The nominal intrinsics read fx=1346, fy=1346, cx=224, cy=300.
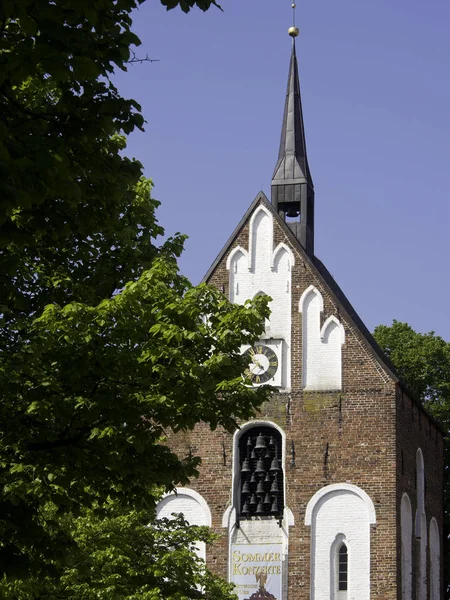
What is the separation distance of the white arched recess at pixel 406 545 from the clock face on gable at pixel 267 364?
428 centimetres

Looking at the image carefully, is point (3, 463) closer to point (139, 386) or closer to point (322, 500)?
point (139, 386)

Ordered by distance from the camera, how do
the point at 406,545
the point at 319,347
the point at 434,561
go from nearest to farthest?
the point at 406,545, the point at 319,347, the point at 434,561

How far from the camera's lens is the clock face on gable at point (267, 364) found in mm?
32906

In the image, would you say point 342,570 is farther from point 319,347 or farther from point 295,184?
point 295,184

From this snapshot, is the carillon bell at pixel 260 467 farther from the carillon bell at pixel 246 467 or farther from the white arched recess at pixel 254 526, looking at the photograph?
the white arched recess at pixel 254 526

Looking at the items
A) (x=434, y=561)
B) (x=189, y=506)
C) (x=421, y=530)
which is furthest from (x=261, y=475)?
(x=434, y=561)

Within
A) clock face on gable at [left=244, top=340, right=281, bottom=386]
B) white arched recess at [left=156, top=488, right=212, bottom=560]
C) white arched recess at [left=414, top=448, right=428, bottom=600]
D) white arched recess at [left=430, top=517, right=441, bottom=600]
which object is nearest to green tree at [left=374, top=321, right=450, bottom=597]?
white arched recess at [left=430, top=517, right=441, bottom=600]

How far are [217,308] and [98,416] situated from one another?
2544 mm

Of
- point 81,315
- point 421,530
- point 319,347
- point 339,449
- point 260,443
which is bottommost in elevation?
point 81,315

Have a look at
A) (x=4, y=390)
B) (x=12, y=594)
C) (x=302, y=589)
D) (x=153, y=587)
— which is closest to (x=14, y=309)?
(x=4, y=390)

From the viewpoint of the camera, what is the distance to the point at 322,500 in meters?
31.8

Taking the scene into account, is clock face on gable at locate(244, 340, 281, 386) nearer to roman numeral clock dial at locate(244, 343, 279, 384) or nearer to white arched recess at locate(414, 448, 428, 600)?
roman numeral clock dial at locate(244, 343, 279, 384)

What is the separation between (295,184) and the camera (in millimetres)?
36844

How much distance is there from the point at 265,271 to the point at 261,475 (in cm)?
522
